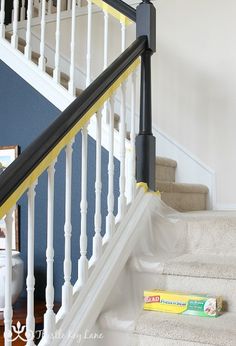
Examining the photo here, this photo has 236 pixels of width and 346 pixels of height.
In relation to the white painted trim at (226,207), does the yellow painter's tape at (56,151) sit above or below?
above

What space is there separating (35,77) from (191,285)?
1.72m

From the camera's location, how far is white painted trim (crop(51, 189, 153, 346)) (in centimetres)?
187

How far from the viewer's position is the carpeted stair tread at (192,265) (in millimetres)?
1941

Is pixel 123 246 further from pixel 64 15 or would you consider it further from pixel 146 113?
pixel 64 15

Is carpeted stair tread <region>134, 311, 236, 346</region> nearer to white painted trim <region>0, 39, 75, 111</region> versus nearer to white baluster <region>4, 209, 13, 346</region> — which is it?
white baluster <region>4, 209, 13, 346</region>

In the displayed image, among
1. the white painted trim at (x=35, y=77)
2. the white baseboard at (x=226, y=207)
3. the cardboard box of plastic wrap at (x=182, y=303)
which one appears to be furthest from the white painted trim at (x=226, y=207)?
the cardboard box of plastic wrap at (x=182, y=303)

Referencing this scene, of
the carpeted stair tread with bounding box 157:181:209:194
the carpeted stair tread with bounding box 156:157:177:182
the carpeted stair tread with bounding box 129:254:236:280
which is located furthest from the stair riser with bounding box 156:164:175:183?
the carpeted stair tread with bounding box 129:254:236:280

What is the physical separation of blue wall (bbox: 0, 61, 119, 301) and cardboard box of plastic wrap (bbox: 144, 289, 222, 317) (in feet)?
2.29

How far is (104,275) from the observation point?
81.6 inches

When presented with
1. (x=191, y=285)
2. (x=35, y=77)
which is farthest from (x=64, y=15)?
(x=191, y=285)

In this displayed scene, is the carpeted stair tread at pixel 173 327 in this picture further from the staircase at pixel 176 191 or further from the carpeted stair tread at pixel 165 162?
the carpeted stair tread at pixel 165 162

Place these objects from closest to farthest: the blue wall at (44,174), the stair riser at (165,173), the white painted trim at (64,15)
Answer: the blue wall at (44,174) < the stair riser at (165,173) < the white painted trim at (64,15)

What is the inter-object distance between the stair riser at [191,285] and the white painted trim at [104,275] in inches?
5.0

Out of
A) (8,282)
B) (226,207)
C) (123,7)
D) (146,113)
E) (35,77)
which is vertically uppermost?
(123,7)
